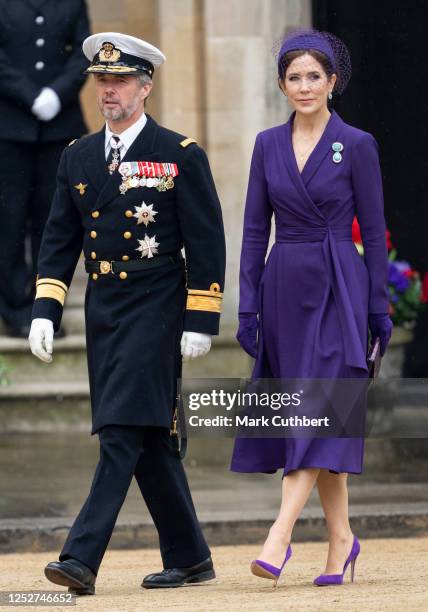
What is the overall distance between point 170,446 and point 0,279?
4449 millimetres

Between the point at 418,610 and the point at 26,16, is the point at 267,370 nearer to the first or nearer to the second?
the point at 418,610

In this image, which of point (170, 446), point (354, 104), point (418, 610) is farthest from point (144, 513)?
point (354, 104)

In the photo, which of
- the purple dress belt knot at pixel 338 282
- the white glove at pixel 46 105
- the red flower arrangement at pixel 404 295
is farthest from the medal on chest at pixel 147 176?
the white glove at pixel 46 105

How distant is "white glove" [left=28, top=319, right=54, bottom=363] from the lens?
22.8 feet

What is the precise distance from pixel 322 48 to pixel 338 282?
75 cm

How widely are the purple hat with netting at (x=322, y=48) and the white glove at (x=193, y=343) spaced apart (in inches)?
34.8

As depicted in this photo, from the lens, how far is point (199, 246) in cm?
695

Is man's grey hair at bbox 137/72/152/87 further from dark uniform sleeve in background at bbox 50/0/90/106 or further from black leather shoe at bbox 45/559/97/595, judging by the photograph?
dark uniform sleeve in background at bbox 50/0/90/106

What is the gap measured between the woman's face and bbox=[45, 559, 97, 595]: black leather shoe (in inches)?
63.3

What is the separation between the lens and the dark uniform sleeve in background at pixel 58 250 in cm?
709

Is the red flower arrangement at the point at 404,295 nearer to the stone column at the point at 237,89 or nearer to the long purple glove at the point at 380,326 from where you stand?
the stone column at the point at 237,89

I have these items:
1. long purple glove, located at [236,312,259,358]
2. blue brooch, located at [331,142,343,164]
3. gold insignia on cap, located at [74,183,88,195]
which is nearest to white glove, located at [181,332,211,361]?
long purple glove, located at [236,312,259,358]

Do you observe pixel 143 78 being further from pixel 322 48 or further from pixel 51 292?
pixel 51 292

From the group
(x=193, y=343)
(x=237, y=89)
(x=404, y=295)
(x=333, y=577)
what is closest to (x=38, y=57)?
(x=237, y=89)
